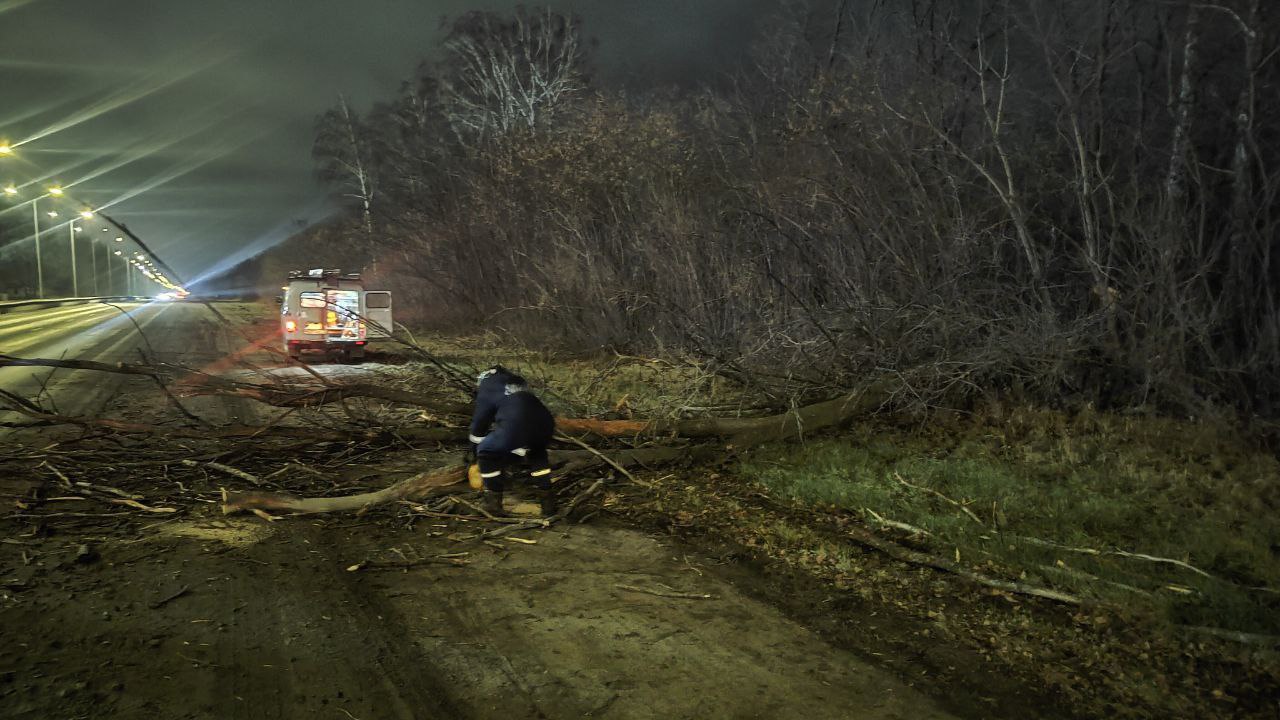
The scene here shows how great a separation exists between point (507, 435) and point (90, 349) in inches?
699

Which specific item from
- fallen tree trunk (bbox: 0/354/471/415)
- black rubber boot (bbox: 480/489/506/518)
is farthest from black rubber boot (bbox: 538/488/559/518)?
fallen tree trunk (bbox: 0/354/471/415)

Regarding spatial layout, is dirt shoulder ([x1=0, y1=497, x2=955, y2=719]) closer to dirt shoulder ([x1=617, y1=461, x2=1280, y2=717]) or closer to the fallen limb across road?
dirt shoulder ([x1=617, y1=461, x2=1280, y2=717])

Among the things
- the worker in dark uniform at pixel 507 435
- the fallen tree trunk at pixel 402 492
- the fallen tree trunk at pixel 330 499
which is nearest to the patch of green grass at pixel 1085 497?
the fallen tree trunk at pixel 402 492

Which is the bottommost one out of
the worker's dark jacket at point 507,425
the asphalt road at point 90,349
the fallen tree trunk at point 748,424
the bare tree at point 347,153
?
the asphalt road at point 90,349

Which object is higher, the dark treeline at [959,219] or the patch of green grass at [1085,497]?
the dark treeline at [959,219]

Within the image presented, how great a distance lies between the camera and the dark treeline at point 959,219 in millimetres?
9102

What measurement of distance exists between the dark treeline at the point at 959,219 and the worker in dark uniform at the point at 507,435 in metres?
3.27

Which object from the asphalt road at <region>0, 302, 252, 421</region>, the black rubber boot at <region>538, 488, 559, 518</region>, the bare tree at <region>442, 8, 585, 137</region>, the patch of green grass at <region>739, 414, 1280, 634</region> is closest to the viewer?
the patch of green grass at <region>739, 414, 1280, 634</region>

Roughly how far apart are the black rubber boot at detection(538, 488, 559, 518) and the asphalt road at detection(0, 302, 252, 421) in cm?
485

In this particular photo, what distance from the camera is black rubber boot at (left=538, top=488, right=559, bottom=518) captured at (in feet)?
20.4

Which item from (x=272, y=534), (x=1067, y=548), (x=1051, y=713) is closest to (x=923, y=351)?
(x=1067, y=548)

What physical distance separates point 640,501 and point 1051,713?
400 cm

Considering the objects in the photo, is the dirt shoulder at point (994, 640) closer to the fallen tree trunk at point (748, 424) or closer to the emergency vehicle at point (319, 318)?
the fallen tree trunk at point (748, 424)

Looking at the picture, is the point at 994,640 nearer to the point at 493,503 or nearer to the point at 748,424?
the point at 493,503
